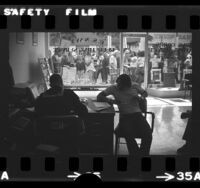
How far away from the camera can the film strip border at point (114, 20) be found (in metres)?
3.03

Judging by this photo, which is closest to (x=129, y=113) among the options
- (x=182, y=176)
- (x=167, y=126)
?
(x=182, y=176)

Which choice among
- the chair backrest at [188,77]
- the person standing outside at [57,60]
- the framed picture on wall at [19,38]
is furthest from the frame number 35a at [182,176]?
the chair backrest at [188,77]

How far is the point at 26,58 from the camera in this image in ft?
18.5

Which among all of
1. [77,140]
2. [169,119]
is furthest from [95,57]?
[77,140]

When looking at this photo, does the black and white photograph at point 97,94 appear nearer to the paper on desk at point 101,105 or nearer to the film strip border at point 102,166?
the paper on desk at point 101,105

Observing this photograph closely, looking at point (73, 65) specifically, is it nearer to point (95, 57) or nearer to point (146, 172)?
point (95, 57)

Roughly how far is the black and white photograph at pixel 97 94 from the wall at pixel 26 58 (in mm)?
12

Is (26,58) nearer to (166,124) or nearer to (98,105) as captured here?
(98,105)

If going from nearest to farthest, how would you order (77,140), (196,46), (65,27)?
1. (65,27)
2. (196,46)
3. (77,140)

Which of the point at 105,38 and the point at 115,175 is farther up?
the point at 105,38

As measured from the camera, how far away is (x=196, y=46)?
3.80 metres

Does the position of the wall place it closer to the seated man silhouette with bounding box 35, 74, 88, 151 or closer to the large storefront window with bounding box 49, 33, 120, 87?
the large storefront window with bounding box 49, 33, 120, 87

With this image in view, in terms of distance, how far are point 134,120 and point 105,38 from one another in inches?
124

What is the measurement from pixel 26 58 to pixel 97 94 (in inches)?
47.1
